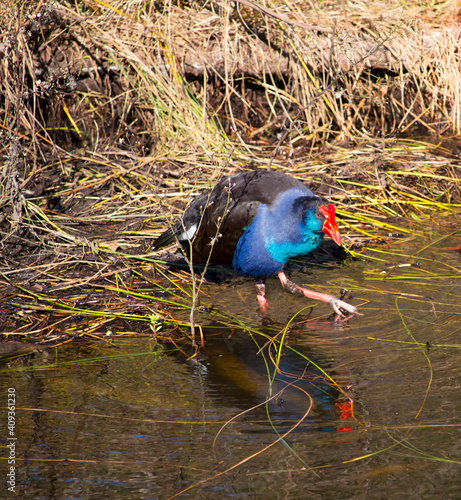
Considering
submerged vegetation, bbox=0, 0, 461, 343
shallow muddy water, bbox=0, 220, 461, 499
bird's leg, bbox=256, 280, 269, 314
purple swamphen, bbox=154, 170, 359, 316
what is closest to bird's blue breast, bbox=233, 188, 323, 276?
purple swamphen, bbox=154, 170, 359, 316

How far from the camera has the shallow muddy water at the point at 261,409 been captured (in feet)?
6.48

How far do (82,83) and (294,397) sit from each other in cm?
377

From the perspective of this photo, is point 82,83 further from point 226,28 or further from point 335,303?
point 335,303

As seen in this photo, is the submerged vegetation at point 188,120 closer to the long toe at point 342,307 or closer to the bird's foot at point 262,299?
the bird's foot at point 262,299

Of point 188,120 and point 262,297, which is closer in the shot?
point 262,297

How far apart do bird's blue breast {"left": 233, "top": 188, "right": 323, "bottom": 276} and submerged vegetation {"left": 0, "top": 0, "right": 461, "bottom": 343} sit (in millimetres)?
482

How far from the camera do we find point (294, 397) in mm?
2477

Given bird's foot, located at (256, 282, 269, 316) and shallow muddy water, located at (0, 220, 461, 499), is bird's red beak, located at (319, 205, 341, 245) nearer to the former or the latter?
shallow muddy water, located at (0, 220, 461, 499)

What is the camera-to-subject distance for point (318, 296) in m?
3.34

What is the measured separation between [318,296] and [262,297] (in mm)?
320

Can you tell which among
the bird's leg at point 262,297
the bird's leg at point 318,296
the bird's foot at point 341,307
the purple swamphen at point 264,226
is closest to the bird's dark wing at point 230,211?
the purple swamphen at point 264,226

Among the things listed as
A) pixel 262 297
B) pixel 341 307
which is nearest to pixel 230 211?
pixel 262 297

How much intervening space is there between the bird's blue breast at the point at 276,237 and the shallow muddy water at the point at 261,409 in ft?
0.93

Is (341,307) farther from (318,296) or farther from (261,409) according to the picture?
(261,409)
